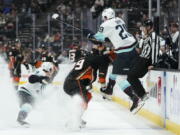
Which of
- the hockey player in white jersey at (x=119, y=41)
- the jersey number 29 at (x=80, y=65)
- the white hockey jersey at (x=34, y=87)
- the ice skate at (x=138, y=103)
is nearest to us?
the jersey number 29 at (x=80, y=65)

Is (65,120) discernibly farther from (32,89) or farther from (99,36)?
(99,36)

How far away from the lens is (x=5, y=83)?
1453 centimetres

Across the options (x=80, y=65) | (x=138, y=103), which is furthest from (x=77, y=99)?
(x=138, y=103)

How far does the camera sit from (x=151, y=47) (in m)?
8.45

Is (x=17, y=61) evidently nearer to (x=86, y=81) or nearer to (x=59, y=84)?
(x=59, y=84)

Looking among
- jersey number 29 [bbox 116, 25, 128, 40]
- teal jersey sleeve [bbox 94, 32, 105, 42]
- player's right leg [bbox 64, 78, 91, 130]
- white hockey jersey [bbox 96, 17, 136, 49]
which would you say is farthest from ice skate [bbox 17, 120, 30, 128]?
jersey number 29 [bbox 116, 25, 128, 40]

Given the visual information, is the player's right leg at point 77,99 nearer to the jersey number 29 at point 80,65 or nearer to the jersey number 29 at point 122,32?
the jersey number 29 at point 80,65

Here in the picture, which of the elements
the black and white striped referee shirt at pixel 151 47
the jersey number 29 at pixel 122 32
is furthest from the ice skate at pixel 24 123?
the black and white striped referee shirt at pixel 151 47

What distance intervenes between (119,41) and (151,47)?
48 cm

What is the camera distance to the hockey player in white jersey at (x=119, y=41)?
27.3 feet

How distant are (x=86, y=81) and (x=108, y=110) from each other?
9.37 ft

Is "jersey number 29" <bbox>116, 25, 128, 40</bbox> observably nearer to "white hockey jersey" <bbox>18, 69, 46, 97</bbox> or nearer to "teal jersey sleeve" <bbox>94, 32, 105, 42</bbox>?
"teal jersey sleeve" <bbox>94, 32, 105, 42</bbox>

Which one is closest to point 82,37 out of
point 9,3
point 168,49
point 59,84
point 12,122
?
point 59,84

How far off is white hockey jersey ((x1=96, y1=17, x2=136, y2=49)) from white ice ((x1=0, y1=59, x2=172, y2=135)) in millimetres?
1191
